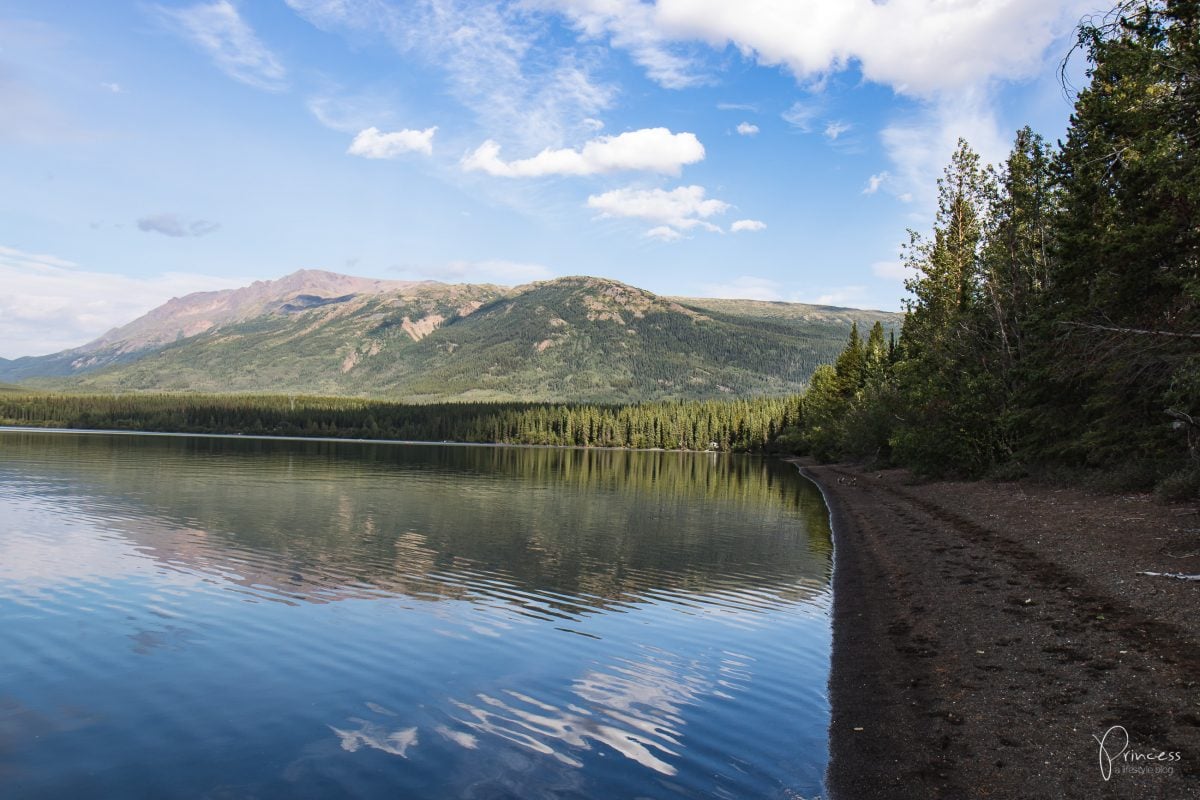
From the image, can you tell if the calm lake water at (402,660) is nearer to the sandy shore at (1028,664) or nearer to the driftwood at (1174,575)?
the sandy shore at (1028,664)

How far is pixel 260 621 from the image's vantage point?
2070 cm

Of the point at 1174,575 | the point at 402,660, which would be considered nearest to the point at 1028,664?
the point at 1174,575

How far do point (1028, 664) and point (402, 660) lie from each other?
13.1 meters

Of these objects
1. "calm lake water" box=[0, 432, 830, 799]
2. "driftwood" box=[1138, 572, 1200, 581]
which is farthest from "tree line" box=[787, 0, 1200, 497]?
"calm lake water" box=[0, 432, 830, 799]

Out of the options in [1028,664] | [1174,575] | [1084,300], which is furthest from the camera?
[1084,300]

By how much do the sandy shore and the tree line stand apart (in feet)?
16.0

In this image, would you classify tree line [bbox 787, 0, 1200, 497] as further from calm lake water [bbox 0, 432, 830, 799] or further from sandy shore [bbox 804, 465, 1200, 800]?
calm lake water [bbox 0, 432, 830, 799]

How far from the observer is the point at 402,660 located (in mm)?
17547

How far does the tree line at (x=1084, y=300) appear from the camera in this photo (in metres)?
18.5

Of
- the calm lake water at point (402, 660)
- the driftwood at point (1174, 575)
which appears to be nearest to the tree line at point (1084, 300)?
the driftwood at point (1174, 575)

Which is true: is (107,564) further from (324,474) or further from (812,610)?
(324,474)

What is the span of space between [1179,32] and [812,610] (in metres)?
17.3

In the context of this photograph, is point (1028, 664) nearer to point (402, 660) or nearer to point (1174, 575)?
point (1174, 575)

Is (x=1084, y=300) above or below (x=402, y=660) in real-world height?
above
